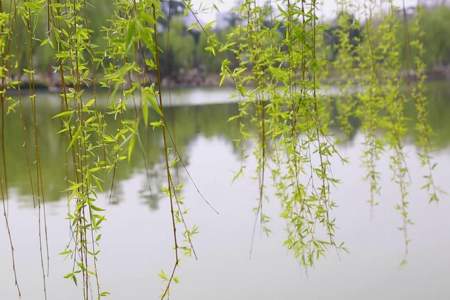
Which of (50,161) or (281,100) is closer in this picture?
(281,100)

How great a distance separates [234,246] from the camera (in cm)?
252

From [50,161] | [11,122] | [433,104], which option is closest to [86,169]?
[50,161]

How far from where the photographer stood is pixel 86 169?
115cm

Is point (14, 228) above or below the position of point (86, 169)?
below

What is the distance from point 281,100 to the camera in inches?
57.0

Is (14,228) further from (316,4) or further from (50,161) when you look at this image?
(316,4)

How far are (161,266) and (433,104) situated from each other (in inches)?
193

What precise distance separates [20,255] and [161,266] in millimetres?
607

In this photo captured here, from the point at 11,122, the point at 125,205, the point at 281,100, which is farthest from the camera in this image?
the point at 11,122

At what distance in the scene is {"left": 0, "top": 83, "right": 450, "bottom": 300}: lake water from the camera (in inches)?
84.1

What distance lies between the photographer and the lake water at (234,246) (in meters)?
2.14

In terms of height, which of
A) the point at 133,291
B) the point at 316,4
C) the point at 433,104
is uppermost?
the point at 316,4

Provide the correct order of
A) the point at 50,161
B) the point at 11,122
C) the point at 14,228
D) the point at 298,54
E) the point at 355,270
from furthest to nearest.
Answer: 1. the point at 11,122
2. the point at 50,161
3. the point at 14,228
4. the point at 355,270
5. the point at 298,54

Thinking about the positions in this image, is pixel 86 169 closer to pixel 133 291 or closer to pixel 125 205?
pixel 133 291
